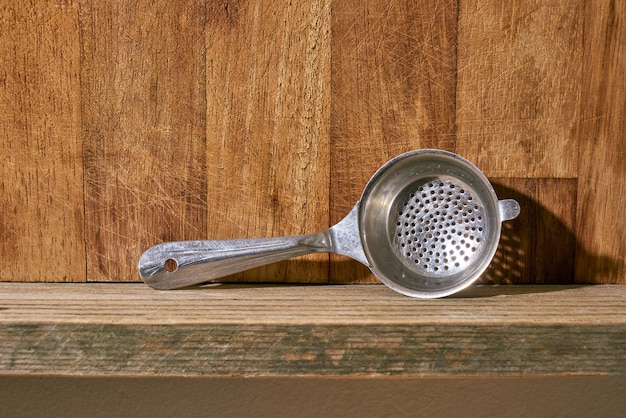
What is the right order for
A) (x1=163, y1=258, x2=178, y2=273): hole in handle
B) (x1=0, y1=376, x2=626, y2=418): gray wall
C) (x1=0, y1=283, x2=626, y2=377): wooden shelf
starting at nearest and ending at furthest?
(x1=0, y1=283, x2=626, y2=377): wooden shelf → (x1=163, y1=258, x2=178, y2=273): hole in handle → (x1=0, y1=376, x2=626, y2=418): gray wall

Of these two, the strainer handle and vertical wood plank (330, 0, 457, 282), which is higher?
vertical wood plank (330, 0, 457, 282)

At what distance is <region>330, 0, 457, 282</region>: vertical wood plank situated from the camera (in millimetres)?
495

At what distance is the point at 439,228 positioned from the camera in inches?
18.5

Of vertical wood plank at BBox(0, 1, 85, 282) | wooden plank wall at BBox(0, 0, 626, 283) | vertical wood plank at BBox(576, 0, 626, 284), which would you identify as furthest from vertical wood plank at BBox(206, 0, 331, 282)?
vertical wood plank at BBox(576, 0, 626, 284)

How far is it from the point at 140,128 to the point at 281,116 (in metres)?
0.13

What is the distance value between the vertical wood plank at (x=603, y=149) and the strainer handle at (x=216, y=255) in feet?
0.82

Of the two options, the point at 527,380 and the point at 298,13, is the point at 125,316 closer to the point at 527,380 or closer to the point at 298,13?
the point at 298,13

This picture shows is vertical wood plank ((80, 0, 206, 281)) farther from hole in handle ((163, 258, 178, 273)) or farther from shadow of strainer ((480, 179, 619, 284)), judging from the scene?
shadow of strainer ((480, 179, 619, 284))

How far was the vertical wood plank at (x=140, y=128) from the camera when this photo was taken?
49cm

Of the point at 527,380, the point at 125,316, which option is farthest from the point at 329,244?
the point at 527,380

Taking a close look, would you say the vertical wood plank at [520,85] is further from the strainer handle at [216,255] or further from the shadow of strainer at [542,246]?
the strainer handle at [216,255]

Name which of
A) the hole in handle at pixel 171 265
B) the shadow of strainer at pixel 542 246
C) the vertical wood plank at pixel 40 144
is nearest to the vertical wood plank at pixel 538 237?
the shadow of strainer at pixel 542 246

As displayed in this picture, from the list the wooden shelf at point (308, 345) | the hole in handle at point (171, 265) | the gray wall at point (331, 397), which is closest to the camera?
the wooden shelf at point (308, 345)

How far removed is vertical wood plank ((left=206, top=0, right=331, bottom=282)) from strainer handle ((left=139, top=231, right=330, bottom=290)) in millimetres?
55
